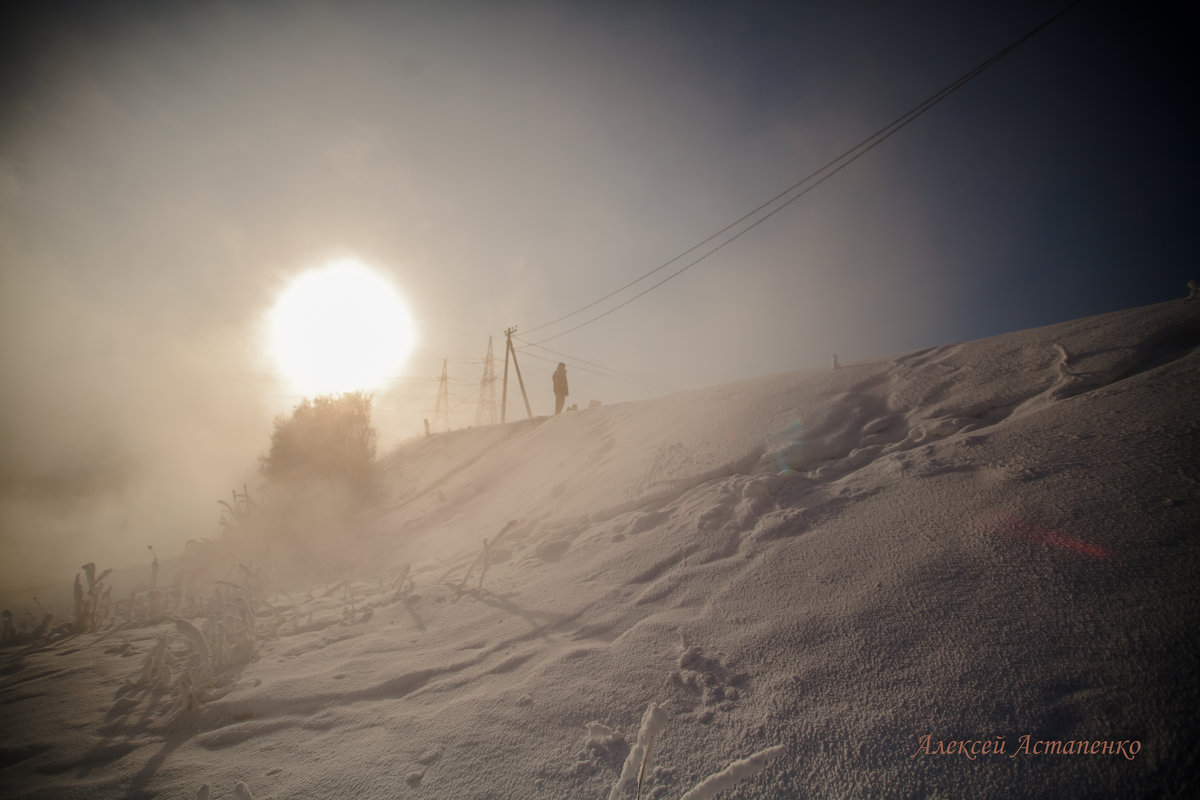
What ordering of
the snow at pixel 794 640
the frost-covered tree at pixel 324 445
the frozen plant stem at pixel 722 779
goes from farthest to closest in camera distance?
the frost-covered tree at pixel 324 445
the snow at pixel 794 640
the frozen plant stem at pixel 722 779

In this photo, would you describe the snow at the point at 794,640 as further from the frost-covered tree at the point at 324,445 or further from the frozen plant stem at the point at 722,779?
the frost-covered tree at the point at 324,445

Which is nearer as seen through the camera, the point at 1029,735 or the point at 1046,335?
the point at 1029,735

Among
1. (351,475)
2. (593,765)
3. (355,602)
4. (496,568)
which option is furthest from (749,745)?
(351,475)

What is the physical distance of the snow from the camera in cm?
120

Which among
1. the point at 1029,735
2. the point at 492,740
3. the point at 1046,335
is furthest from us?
the point at 1046,335

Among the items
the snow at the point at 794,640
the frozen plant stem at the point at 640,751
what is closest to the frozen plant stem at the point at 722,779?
the snow at the point at 794,640

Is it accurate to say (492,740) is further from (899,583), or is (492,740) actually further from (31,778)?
(31,778)

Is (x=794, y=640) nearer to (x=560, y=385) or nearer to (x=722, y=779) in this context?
(x=722, y=779)

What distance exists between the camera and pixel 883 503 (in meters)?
2.32

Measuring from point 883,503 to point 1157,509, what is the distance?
943 mm

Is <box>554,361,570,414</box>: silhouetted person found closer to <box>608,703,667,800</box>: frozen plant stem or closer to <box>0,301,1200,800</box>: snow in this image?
<box>0,301,1200,800</box>: snow

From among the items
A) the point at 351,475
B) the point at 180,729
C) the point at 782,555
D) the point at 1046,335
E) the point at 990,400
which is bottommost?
the point at 180,729

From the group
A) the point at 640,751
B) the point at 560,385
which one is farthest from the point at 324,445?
the point at 640,751

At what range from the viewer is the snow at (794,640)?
1196 mm
